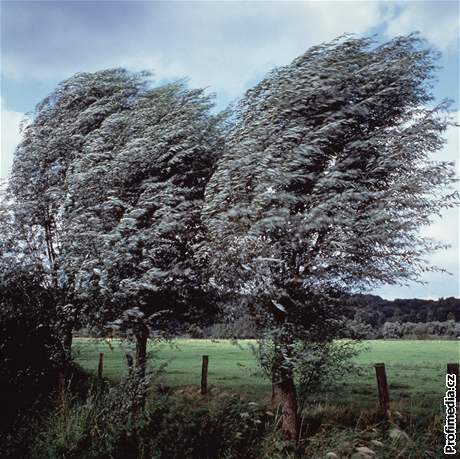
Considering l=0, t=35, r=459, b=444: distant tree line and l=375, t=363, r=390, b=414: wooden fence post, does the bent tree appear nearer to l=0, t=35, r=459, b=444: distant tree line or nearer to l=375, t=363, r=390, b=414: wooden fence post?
l=0, t=35, r=459, b=444: distant tree line

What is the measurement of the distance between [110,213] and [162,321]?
12.8ft

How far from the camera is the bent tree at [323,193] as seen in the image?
39.6 ft

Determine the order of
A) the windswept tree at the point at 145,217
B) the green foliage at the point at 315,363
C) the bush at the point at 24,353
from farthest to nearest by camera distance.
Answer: the windswept tree at the point at 145,217, the bush at the point at 24,353, the green foliage at the point at 315,363

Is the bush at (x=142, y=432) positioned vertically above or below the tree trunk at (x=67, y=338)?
below

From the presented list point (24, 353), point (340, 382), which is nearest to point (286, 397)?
point (24, 353)

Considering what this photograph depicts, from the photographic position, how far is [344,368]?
12109 mm

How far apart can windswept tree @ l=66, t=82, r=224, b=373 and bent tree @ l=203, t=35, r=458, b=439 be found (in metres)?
2.12

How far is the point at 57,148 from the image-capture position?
18.1 meters

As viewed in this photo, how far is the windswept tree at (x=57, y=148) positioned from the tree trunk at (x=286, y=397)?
7.76 meters

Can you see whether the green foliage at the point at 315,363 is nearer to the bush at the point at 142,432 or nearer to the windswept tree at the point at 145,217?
the bush at the point at 142,432

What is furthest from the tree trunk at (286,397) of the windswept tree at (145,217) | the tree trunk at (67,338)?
the tree trunk at (67,338)

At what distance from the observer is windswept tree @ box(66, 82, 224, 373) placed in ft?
48.5

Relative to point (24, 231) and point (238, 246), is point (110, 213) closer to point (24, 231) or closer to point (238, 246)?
point (24, 231)

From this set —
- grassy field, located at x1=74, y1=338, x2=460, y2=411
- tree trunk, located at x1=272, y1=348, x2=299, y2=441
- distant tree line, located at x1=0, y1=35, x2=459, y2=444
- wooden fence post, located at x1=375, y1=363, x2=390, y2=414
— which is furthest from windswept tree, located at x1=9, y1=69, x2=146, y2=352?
wooden fence post, located at x1=375, y1=363, x2=390, y2=414
